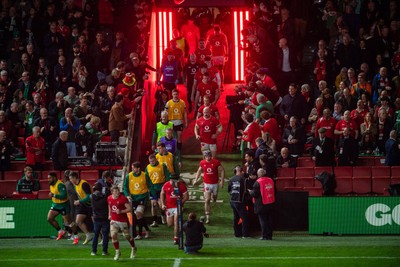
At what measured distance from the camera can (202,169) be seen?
27281mm

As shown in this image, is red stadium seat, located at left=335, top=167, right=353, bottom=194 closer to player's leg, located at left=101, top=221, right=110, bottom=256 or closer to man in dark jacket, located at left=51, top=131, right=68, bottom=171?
player's leg, located at left=101, top=221, right=110, bottom=256

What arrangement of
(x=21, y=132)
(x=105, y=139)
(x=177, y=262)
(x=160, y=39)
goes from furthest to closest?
(x=160, y=39)
(x=21, y=132)
(x=105, y=139)
(x=177, y=262)

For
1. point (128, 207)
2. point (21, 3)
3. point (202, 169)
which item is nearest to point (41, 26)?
point (21, 3)

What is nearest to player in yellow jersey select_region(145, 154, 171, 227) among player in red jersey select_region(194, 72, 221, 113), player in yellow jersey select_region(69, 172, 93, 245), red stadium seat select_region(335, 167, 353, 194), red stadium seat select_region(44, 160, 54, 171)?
player in yellow jersey select_region(69, 172, 93, 245)

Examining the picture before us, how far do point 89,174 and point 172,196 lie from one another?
364 centimetres

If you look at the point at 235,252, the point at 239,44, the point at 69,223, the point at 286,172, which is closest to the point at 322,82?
the point at 286,172

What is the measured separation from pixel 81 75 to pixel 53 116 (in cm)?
220

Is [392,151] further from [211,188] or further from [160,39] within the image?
[160,39]

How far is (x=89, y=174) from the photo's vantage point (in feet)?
93.8

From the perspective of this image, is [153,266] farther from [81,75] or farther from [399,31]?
[399,31]

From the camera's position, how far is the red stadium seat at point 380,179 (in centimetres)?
2797

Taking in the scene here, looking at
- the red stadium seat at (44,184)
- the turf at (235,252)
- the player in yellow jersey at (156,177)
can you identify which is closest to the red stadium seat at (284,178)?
the turf at (235,252)

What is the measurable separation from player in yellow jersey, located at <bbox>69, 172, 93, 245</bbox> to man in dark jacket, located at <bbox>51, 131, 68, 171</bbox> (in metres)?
2.74

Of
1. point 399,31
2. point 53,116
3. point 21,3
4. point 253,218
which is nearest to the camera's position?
point 253,218
